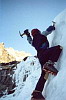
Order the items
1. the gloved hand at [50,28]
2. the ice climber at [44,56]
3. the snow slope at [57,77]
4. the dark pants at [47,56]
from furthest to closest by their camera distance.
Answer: the gloved hand at [50,28] → the dark pants at [47,56] → the ice climber at [44,56] → the snow slope at [57,77]

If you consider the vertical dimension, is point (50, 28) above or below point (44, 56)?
above

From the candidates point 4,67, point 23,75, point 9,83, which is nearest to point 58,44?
point 23,75

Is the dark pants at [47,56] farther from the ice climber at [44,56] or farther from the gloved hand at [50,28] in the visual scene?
A: the gloved hand at [50,28]

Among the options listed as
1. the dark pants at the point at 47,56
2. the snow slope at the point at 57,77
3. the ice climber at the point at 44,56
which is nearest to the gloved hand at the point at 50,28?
the ice climber at the point at 44,56

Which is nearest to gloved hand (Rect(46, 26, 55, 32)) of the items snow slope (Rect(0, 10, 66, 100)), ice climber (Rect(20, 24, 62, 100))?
ice climber (Rect(20, 24, 62, 100))

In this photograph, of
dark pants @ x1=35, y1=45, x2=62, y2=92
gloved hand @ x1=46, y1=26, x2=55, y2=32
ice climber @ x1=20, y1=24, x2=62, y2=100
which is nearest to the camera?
ice climber @ x1=20, y1=24, x2=62, y2=100

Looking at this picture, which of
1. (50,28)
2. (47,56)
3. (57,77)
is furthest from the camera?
(50,28)

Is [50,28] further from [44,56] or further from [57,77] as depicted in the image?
[57,77]

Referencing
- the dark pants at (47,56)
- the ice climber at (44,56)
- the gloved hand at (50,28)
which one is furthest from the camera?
the gloved hand at (50,28)

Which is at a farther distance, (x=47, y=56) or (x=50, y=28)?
(x=50, y=28)

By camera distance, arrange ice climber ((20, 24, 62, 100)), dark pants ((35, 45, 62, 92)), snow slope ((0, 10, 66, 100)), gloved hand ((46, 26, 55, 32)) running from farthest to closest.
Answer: gloved hand ((46, 26, 55, 32)) → dark pants ((35, 45, 62, 92)) → ice climber ((20, 24, 62, 100)) → snow slope ((0, 10, 66, 100))

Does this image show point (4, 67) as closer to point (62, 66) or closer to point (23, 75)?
point (23, 75)

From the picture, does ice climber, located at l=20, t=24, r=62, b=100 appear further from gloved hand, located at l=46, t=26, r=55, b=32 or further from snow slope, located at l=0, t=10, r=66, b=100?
snow slope, located at l=0, t=10, r=66, b=100

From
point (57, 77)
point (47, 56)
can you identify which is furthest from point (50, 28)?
point (57, 77)
